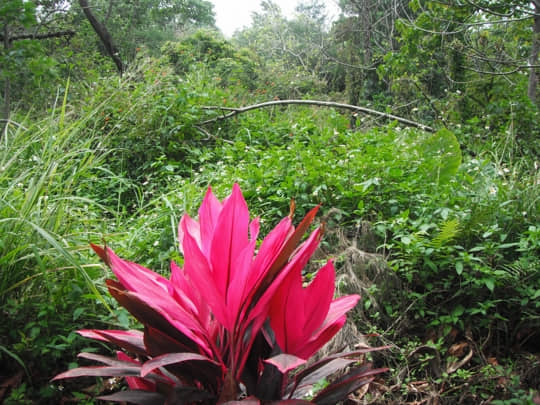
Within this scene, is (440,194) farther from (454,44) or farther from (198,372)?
(454,44)

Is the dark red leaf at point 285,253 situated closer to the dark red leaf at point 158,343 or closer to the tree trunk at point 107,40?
the dark red leaf at point 158,343

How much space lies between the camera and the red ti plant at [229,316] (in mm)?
899

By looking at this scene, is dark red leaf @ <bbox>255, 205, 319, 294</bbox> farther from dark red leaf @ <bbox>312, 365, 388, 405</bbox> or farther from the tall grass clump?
the tall grass clump

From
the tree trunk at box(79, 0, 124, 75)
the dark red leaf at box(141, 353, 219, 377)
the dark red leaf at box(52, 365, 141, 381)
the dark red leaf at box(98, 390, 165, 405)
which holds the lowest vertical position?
the dark red leaf at box(98, 390, 165, 405)

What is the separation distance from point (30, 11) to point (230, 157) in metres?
1.77

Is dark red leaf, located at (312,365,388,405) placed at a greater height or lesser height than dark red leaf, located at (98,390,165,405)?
lesser

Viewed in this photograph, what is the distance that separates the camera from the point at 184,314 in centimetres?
94

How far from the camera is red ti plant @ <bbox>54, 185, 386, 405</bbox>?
0.90 meters

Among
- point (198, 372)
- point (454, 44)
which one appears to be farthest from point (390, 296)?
point (454, 44)

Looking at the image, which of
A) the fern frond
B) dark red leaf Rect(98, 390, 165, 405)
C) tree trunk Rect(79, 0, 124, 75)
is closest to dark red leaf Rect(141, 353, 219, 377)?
dark red leaf Rect(98, 390, 165, 405)

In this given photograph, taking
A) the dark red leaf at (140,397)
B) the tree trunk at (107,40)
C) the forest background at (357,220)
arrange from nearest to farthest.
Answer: the dark red leaf at (140,397) → the forest background at (357,220) → the tree trunk at (107,40)

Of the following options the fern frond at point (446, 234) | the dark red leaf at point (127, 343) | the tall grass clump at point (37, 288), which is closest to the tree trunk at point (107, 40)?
the tall grass clump at point (37, 288)

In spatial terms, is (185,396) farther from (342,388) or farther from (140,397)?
(342,388)

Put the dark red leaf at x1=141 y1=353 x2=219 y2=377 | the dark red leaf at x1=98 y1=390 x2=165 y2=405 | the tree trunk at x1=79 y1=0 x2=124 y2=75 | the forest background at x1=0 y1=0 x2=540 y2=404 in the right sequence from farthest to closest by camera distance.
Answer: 1. the tree trunk at x1=79 y1=0 x2=124 y2=75
2. the forest background at x1=0 y1=0 x2=540 y2=404
3. the dark red leaf at x1=98 y1=390 x2=165 y2=405
4. the dark red leaf at x1=141 y1=353 x2=219 y2=377
